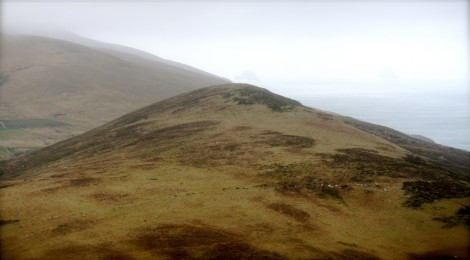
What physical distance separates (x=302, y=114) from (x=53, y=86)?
5391 inches

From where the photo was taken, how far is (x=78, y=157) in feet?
225

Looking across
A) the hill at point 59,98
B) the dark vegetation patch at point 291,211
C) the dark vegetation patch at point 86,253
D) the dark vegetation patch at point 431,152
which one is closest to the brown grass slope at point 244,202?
the dark vegetation patch at point 86,253

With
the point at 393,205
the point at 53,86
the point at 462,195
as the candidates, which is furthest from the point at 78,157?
the point at 53,86

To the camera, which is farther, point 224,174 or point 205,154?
point 205,154

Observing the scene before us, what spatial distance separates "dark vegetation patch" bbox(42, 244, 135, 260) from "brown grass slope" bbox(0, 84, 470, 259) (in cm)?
7

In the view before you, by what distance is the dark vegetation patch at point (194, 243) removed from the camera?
93.4 feet

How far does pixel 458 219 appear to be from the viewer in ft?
120

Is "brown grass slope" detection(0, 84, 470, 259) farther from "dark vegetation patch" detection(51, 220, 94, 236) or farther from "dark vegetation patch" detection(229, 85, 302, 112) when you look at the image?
"dark vegetation patch" detection(229, 85, 302, 112)

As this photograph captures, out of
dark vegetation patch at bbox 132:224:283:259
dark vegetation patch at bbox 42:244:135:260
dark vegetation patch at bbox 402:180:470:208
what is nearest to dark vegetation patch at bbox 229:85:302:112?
dark vegetation patch at bbox 402:180:470:208

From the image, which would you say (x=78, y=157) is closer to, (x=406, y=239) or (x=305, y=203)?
(x=305, y=203)

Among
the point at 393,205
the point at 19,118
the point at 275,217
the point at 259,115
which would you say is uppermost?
the point at 259,115

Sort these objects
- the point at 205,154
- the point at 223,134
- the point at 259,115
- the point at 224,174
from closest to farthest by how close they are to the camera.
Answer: the point at 224,174 → the point at 205,154 → the point at 223,134 → the point at 259,115

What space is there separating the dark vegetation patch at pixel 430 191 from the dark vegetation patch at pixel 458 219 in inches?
107

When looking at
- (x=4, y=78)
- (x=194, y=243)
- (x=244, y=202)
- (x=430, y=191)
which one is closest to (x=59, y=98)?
(x=4, y=78)
